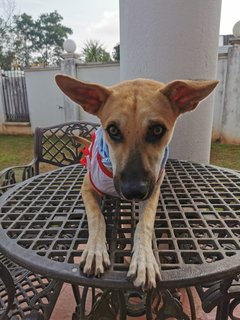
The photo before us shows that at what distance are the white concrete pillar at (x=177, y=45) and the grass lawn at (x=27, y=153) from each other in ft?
9.52

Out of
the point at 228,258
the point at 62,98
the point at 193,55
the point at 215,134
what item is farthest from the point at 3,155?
the point at 228,258

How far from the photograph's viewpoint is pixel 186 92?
149cm

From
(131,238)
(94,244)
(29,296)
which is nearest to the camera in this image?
(94,244)

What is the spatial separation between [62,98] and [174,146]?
6577 mm

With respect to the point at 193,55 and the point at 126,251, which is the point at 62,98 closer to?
the point at 193,55

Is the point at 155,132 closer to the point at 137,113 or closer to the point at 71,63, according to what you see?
the point at 137,113

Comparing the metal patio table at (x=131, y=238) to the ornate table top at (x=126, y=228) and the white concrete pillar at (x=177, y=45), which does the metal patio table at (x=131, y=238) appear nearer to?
the ornate table top at (x=126, y=228)

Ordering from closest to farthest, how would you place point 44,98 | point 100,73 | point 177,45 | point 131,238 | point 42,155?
point 131,238 < point 177,45 < point 42,155 < point 100,73 < point 44,98

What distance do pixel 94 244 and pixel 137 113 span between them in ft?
2.11

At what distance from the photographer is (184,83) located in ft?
4.59

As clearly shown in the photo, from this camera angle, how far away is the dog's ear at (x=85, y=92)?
144 centimetres

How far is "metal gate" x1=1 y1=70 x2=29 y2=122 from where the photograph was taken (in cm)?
963

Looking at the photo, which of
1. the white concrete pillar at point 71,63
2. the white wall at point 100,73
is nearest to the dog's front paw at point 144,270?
the white wall at point 100,73

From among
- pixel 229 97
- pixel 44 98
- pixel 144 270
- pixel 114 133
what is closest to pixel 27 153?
pixel 44 98
